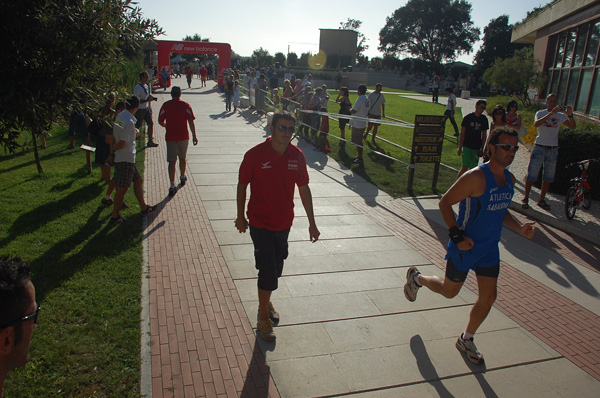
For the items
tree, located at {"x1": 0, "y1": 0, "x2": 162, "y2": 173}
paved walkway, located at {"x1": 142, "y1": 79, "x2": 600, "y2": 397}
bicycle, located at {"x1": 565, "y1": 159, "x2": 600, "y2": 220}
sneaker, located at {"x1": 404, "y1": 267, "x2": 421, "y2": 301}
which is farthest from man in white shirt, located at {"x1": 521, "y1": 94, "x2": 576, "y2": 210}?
tree, located at {"x1": 0, "y1": 0, "x2": 162, "y2": 173}

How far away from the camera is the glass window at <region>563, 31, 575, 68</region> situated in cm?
1744

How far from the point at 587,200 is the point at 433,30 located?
3556 inches

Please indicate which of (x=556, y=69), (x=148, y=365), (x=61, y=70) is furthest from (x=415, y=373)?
(x=556, y=69)

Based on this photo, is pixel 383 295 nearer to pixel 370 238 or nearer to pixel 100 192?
pixel 370 238

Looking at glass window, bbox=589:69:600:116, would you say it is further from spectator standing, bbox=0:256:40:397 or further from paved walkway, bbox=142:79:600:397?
spectator standing, bbox=0:256:40:397

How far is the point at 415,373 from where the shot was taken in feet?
12.4

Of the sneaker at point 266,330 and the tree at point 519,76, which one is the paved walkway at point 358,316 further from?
the tree at point 519,76

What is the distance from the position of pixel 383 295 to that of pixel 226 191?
14.9 ft

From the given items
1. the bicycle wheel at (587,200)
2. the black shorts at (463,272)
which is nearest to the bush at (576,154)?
the bicycle wheel at (587,200)

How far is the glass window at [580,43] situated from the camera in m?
16.1

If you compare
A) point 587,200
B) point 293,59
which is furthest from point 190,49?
point 293,59

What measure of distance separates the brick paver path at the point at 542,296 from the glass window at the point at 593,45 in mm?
10448

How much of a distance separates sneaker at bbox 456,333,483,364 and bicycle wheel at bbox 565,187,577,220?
15.4 feet

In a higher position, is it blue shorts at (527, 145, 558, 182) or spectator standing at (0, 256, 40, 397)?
spectator standing at (0, 256, 40, 397)
